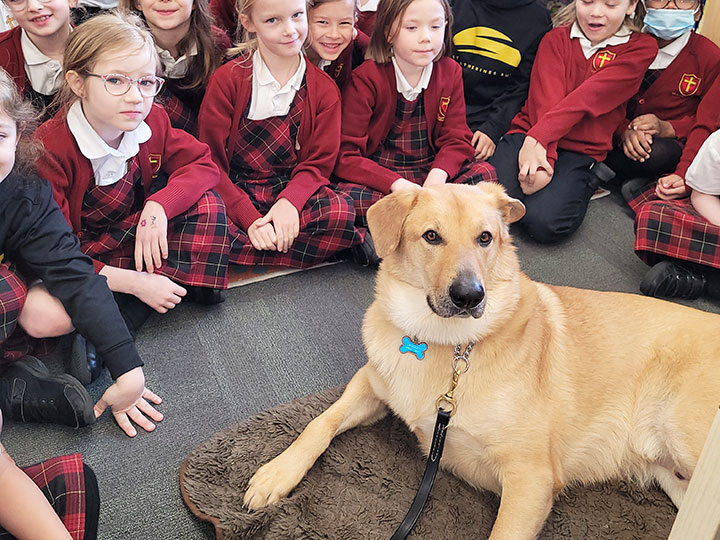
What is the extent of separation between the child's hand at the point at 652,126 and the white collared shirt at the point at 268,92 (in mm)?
1682

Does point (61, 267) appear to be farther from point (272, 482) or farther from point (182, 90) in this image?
point (182, 90)

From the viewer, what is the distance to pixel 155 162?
2303 millimetres

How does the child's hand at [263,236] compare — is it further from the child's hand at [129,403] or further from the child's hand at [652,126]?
the child's hand at [652,126]

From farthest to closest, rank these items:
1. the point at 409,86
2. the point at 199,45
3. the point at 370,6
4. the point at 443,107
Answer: the point at 370,6, the point at 443,107, the point at 409,86, the point at 199,45

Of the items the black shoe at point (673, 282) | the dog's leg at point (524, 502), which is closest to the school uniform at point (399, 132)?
the black shoe at point (673, 282)

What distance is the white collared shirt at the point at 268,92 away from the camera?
8.18 ft

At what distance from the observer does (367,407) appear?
1.83 meters

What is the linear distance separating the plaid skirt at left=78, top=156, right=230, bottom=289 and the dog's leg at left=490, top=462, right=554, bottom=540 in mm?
1268

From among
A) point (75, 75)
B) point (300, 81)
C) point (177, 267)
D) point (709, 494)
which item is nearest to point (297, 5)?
point (300, 81)

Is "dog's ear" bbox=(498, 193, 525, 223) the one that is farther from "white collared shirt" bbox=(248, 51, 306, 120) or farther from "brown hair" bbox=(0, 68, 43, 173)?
"brown hair" bbox=(0, 68, 43, 173)

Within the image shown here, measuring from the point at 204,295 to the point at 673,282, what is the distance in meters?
1.84

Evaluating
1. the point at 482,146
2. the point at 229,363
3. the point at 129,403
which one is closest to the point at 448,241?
the point at 229,363

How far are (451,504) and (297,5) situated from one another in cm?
Answer: 179

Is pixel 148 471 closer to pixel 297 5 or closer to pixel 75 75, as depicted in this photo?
pixel 75 75
